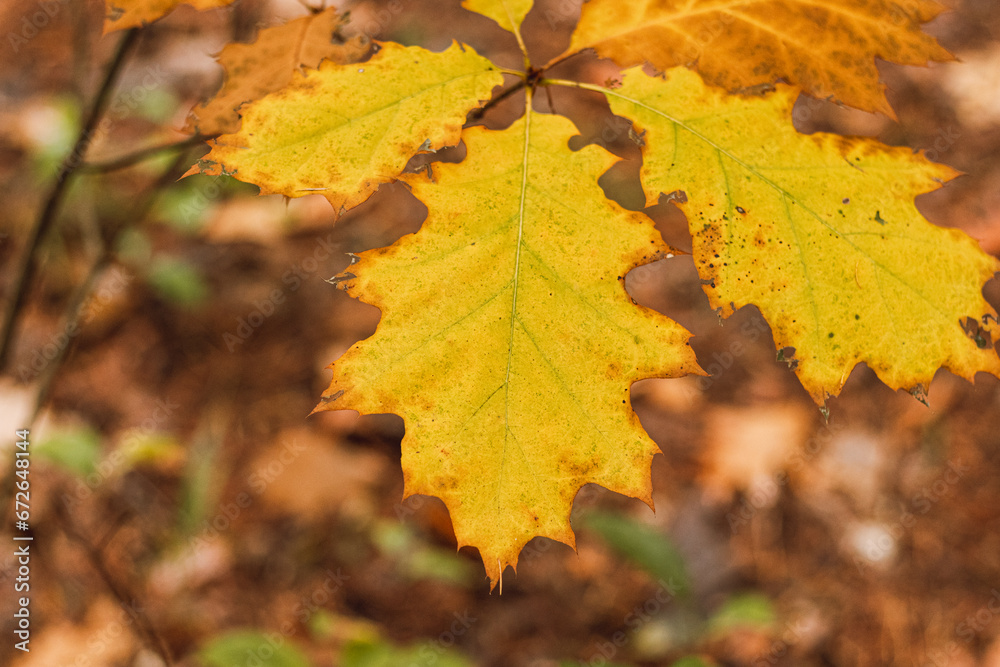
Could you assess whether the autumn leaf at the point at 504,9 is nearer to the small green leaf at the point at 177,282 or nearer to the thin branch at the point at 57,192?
the thin branch at the point at 57,192

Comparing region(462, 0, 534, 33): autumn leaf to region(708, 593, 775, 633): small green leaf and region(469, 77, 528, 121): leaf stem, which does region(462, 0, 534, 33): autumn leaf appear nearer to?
region(469, 77, 528, 121): leaf stem

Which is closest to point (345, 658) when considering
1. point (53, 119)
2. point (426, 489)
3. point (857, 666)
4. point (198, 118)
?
point (426, 489)

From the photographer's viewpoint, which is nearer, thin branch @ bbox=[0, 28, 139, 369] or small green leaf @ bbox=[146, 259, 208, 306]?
thin branch @ bbox=[0, 28, 139, 369]

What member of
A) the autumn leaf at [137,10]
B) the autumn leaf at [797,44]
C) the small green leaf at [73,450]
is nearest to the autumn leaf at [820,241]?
the autumn leaf at [797,44]

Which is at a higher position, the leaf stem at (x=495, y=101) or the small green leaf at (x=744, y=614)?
the leaf stem at (x=495, y=101)

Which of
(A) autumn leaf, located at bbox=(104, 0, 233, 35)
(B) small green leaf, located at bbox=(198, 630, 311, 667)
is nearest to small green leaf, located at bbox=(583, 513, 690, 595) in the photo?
(B) small green leaf, located at bbox=(198, 630, 311, 667)

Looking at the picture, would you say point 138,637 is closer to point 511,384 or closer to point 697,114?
point 511,384
